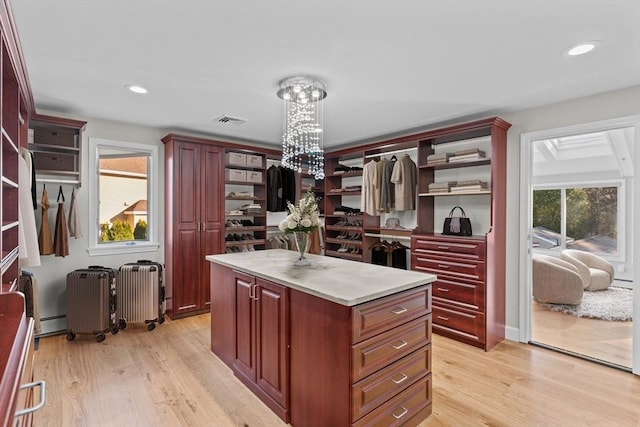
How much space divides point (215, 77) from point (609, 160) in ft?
21.2

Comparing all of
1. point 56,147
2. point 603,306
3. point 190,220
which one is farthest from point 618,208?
point 56,147

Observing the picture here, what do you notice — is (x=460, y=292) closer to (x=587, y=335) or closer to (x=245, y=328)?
(x=587, y=335)

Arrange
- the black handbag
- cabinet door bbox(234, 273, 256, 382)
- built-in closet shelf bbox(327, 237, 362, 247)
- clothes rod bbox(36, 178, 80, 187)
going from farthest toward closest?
built-in closet shelf bbox(327, 237, 362, 247), the black handbag, clothes rod bbox(36, 178, 80, 187), cabinet door bbox(234, 273, 256, 382)

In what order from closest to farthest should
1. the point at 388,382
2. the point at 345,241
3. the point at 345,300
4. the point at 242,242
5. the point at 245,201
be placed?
the point at 345,300
the point at 388,382
the point at 242,242
the point at 345,241
the point at 245,201

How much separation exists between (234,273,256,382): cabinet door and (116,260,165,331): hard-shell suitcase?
5.56ft

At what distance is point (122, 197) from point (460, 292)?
425cm

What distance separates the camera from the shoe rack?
4668mm

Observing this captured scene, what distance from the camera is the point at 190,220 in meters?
4.21

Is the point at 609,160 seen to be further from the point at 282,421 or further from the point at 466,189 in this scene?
the point at 282,421

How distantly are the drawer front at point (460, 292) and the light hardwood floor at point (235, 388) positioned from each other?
17.1 inches

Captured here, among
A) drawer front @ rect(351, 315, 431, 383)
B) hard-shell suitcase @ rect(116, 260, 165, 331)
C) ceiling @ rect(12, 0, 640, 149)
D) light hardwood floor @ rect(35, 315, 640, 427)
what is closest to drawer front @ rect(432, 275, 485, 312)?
light hardwood floor @ rect(35, 315, 640, 427)

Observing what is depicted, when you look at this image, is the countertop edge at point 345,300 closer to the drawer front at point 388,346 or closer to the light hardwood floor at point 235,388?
the drawer front at point 388,346

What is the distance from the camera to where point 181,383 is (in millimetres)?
2576

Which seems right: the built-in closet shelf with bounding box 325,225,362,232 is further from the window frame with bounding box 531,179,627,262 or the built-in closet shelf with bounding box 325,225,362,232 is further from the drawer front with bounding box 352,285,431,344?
the window frame with bounding box 531,179,627,262
